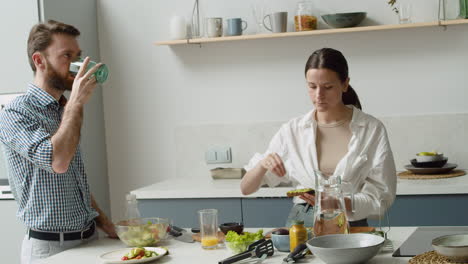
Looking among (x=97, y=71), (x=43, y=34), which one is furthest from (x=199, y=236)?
(x=43, y=34)

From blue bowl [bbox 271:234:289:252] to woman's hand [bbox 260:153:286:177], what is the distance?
1.04 ft

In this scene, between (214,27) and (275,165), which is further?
(214,27)

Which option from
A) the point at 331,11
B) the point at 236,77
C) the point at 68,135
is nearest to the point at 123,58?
the point at 236,77

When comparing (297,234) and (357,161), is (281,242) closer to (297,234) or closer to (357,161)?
(297,234)

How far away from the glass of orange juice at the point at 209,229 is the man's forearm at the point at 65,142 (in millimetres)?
540

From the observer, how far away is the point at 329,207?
A: 7.47 feet

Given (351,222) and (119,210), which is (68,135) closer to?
(351,222)

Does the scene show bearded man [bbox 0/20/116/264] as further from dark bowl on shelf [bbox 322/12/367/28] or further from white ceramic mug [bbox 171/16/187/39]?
dark bowl on shelf [bbox 322/12/367/28]

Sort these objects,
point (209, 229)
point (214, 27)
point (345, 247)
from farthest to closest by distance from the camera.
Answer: point (214, 27), point (209, 229), point (345, 247)

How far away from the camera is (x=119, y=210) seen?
4809 millimetres

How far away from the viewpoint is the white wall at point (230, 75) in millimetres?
4246

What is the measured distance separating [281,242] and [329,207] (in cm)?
25

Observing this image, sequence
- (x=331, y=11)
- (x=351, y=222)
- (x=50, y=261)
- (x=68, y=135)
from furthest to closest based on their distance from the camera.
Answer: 1. (x=331, y=11)
2. (x=351, y=222)
3. (x=68, y=135)
4. (x=50, y=261)

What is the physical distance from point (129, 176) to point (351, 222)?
7.16ft
